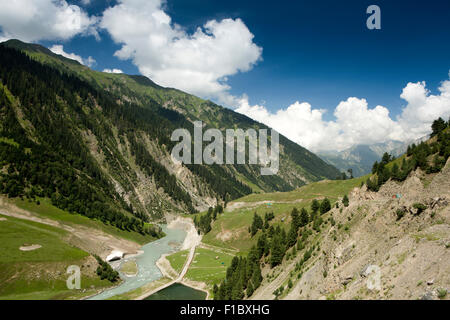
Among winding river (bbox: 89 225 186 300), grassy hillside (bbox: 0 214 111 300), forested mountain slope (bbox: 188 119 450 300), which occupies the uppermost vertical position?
forested mountain slope (bbox: 188 119 450 300)

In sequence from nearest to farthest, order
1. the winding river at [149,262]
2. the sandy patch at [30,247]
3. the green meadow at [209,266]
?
the winding river at [149,262], the sandy patch at [30,247], the green meadow at [209,266]

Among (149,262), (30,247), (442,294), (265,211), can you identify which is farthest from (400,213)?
(30,247)

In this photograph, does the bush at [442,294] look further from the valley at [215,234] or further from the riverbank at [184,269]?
the riverbank at [184,269]

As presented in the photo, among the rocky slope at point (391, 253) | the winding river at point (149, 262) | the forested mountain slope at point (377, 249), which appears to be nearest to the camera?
→ the rocky slope at point (391, 253)

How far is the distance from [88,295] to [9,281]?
69.6 feet

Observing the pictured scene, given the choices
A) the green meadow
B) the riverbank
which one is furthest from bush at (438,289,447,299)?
the green meadow

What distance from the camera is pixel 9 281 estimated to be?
234ft

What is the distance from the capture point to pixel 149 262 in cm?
11144

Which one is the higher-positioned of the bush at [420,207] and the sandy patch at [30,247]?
the bush at [420,207]

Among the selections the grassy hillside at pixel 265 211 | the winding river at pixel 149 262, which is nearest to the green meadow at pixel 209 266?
the grassy hillside at pixel 265 211

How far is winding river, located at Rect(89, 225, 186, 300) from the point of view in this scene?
3243 inches

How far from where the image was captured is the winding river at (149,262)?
270 feet

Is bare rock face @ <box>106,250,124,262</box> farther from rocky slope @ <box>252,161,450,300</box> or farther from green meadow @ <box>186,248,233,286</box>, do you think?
rocky slope @ <box>252,161,450,300</box>

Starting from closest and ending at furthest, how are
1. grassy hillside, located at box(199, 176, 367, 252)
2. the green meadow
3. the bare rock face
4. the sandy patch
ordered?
the sandy patch < the green meadow < the bare rock face < grassy hillside, located at box(199, 176, 367, 252)
